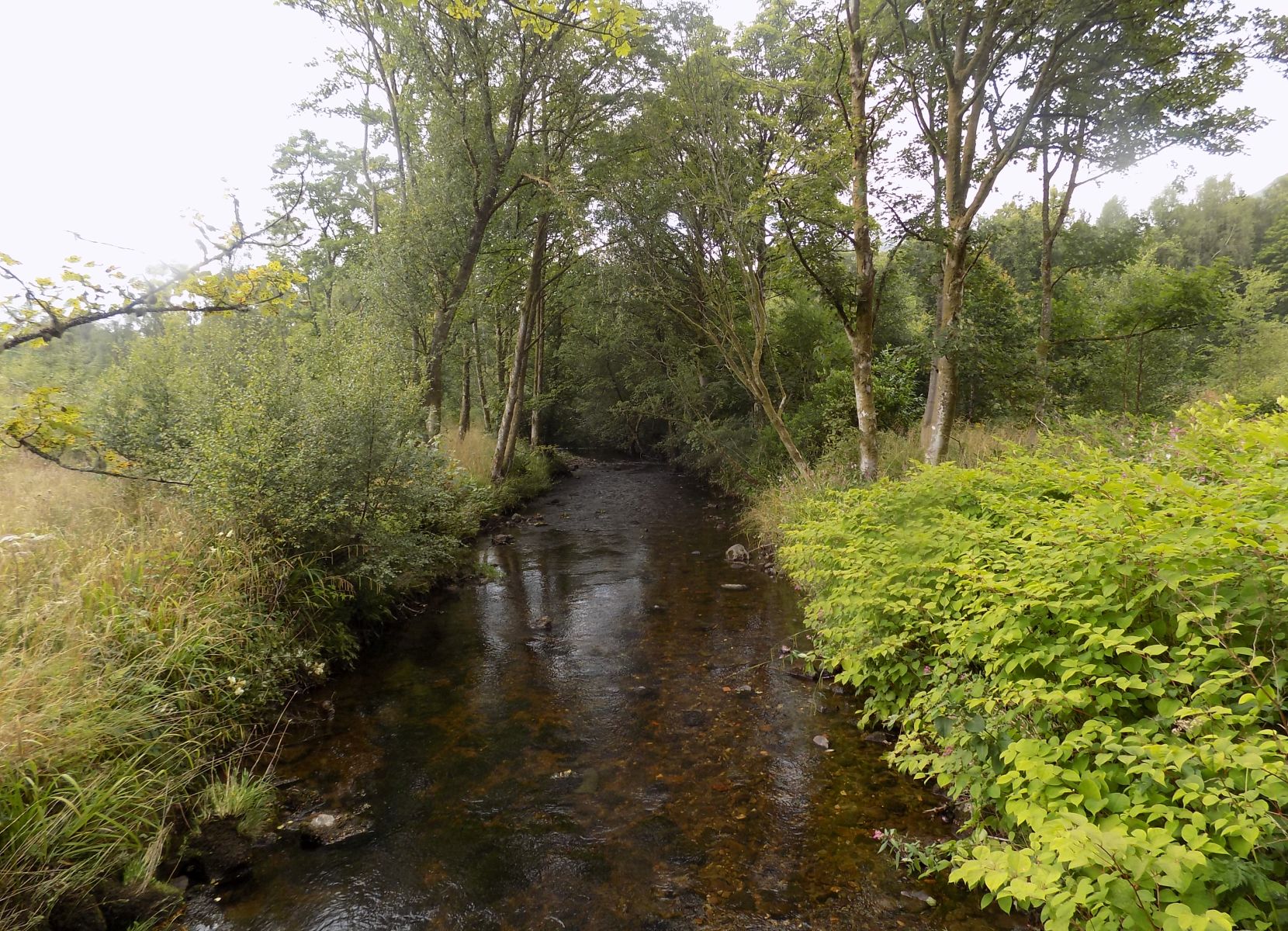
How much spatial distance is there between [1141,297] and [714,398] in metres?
11.3

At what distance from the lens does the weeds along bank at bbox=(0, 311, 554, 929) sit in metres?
3.50

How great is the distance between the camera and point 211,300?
354 centimetres

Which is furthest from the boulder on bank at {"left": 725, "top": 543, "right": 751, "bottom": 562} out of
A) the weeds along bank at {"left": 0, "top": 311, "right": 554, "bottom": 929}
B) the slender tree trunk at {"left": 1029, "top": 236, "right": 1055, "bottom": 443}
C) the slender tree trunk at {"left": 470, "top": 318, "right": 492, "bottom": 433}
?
the slender tree trunk at {"left": 470, "top": 318, "right": 492, "bottom": 433}

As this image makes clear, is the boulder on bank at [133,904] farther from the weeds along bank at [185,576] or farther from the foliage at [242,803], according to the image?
the foliage at [242,803]

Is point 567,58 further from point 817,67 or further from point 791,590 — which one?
point 791,590

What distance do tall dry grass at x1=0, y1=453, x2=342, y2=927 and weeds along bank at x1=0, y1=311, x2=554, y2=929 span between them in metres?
0.02

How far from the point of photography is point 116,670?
4332 mm

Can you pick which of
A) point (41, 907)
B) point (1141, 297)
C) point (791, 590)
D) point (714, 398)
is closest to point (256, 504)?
point (41, 907)

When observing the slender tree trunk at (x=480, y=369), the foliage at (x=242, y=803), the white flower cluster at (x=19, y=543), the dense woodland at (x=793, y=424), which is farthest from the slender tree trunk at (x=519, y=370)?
the foliage at (x=242, y=803)

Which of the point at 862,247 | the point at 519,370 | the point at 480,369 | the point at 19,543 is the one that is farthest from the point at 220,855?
the point at 480,369

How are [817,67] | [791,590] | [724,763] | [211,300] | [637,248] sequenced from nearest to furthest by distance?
[211,300], [724,763], [791,590], [817,67], [637,248]

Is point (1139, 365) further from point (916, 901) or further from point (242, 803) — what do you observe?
point (242, 803)

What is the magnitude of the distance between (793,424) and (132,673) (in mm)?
14500

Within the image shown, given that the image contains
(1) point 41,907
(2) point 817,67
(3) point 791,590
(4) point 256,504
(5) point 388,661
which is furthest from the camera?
(2) point 817,67
